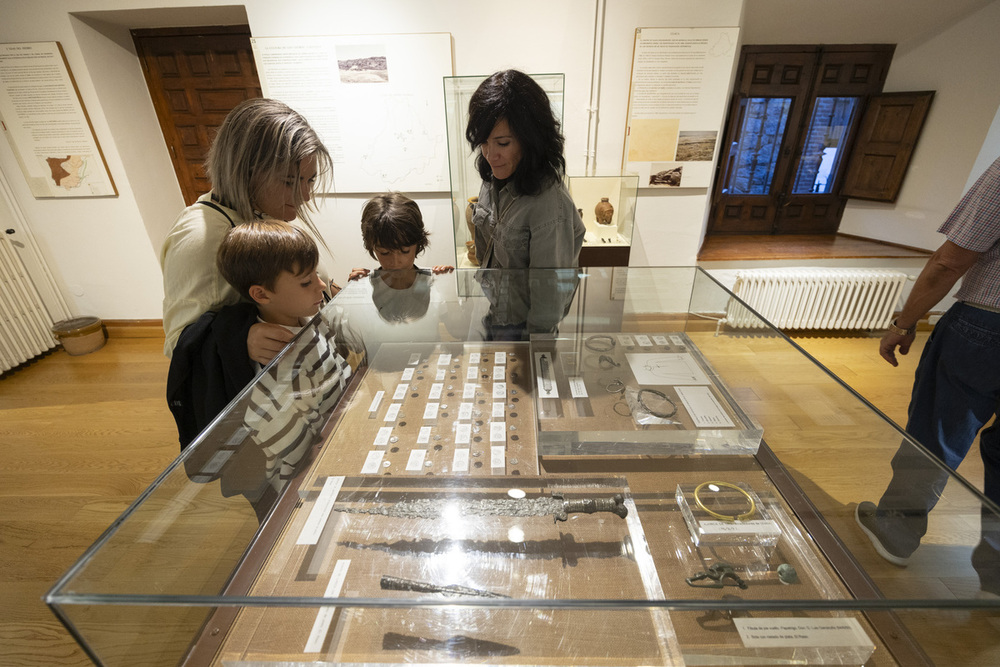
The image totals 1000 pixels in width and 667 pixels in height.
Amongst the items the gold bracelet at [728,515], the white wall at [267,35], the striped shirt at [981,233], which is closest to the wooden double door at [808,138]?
the white wall at [267,35]

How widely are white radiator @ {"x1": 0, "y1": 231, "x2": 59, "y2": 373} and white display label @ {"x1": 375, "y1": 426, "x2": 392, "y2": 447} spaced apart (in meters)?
3.93

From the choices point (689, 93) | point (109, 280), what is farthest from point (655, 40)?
point (109, 280)

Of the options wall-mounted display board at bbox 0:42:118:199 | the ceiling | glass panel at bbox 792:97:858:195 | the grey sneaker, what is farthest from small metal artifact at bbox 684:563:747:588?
wall-mounted display board at bbox 0:42:118:199

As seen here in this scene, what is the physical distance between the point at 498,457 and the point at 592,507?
0.93 feet

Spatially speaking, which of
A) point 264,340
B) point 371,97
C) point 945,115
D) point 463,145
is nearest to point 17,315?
point 371,97

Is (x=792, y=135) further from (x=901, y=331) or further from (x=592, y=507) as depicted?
(x=592, y=507)

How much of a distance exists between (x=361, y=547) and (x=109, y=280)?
4.30 m

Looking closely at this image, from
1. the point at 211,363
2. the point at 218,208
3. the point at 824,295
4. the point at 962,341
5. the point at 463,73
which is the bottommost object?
the point at 824,295

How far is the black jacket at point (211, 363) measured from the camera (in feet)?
3.48

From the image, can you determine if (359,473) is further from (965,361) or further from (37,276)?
(37,276)

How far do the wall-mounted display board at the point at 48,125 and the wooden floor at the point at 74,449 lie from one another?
1359 mm

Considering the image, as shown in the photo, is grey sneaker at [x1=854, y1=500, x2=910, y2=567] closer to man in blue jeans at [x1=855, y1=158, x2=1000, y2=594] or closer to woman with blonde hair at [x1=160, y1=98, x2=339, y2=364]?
man in blue jeans at [x1=855, y1=158, x2=1000, y2=594]

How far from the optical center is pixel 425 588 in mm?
818

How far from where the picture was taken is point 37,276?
358 cm
